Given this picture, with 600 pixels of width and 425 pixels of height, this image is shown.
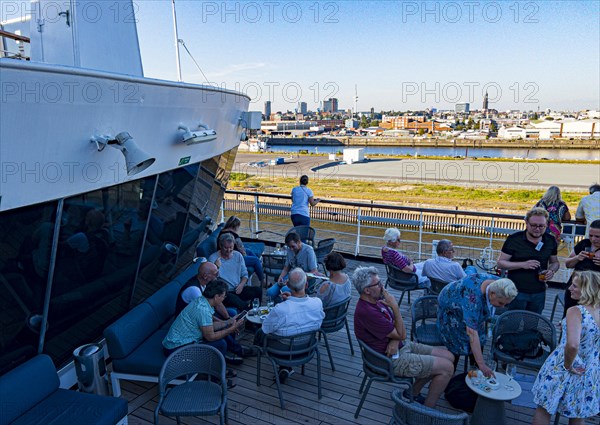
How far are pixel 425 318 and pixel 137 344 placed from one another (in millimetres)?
2939

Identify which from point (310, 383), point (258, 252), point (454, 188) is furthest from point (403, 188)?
point (310, 383)

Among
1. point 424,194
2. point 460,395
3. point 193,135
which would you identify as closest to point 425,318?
point 460,395

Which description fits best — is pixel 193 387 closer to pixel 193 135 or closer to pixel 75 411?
pixel 75 411

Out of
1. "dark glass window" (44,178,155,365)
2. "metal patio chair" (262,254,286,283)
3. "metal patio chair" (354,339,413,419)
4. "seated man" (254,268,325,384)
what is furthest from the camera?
"metal patio chair" (262,254,286,283)

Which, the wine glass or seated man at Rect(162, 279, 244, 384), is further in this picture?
seated man at Rect(162, 279, 244, 384)

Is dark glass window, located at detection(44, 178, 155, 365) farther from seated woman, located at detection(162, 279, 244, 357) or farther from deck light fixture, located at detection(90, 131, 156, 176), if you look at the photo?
seated woman, located at detection(162, 279, 244, 357)

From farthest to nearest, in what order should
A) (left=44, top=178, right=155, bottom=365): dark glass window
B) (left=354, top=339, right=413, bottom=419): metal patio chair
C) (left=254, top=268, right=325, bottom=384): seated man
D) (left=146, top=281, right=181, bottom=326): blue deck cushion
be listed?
1. (left=146, top=281, right=181, bottom=326): blue deck cushion
2. (left=254, top=268, right=325, bottom=384): seated man
3. (left=44, top=178, right=155, bottom=365): dark glass window
4. (left=354, top=339, right=413, bottom=419): metal patio chair

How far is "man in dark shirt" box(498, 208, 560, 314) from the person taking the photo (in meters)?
4.21

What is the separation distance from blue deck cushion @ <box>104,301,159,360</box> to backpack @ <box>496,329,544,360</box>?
3.52 meters

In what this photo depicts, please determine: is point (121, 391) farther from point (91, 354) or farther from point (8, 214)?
point (8, 214)

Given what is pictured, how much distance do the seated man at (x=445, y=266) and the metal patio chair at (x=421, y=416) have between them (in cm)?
254

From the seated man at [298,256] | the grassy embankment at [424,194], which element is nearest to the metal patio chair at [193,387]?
the seated man at [298,256]

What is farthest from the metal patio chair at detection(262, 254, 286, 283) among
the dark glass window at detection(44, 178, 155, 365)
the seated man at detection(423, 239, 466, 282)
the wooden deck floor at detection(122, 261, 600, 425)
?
the seated man at detection(423, 239, 466, 282)

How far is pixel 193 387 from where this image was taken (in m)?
3.32
